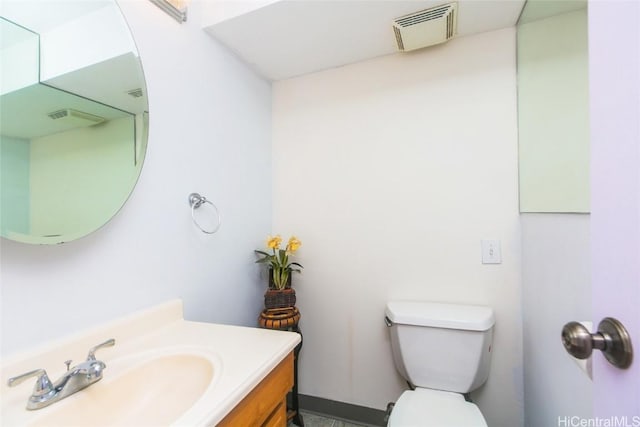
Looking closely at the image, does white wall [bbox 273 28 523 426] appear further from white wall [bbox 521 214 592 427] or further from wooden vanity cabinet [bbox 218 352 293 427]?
wooden vanity cabinet [bbox 218 352 293 427]

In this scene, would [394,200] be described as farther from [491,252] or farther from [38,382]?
[38,382]

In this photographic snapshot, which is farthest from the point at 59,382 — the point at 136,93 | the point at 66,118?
the point at 136,93

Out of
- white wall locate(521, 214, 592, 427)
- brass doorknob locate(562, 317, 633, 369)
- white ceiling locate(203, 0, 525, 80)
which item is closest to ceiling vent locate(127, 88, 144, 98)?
white ceiling locate(203, 0, 525, 80)

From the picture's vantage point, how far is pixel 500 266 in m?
1.33

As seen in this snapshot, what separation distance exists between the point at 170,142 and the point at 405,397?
140cm

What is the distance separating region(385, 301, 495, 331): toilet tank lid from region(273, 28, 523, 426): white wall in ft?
0.25

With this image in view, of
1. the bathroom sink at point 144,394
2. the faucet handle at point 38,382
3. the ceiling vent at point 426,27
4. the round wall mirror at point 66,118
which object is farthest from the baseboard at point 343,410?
the ceiling vent at point 426,27

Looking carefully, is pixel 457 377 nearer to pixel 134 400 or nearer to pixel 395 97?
Answer: pixel 134 400

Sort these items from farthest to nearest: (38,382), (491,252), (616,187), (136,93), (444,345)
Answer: (491,252) → (444,345) → (136,93) → (38,382) → (616,187)

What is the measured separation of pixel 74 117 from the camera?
81 cm

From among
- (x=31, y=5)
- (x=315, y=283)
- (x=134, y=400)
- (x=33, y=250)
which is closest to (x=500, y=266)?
(x=315, y=283)

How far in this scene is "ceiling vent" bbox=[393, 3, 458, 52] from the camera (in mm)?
1208

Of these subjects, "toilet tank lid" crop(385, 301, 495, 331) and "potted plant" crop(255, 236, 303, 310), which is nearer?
"toilet tank lid" crop(385, 301, 495, 331)

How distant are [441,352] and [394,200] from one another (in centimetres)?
74
